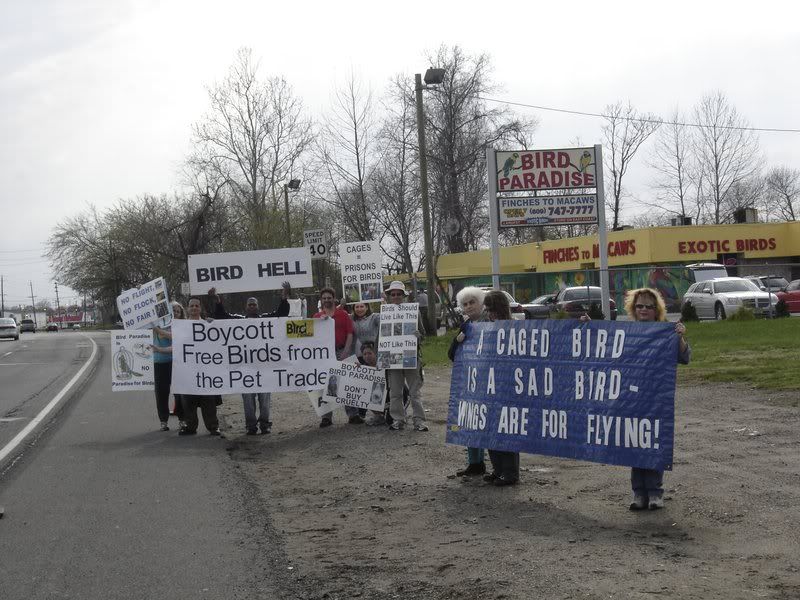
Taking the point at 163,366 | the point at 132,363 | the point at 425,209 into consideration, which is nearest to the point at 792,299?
the point at 425,209

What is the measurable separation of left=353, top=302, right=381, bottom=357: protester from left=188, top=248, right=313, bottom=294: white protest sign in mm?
4295

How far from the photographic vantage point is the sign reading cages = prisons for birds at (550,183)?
1019 inches

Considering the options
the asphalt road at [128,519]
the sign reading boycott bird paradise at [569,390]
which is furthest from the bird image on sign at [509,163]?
the sign reading boycott bird paradise at [569,390]

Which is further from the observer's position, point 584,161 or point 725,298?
point 725,298

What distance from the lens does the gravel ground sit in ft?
19.4

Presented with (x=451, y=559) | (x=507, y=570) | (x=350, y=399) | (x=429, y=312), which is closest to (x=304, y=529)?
(x=451, y=559)

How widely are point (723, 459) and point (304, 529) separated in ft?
13.7

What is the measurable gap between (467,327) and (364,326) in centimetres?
475

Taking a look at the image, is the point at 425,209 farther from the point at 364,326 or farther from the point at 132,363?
the point at 364,326

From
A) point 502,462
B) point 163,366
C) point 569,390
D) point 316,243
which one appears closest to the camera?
point 569,390

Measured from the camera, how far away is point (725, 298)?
3347cm

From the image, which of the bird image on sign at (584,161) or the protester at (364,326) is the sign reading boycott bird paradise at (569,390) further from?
the bird image on sign at (584,161)

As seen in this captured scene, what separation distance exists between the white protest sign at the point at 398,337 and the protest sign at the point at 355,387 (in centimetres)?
57

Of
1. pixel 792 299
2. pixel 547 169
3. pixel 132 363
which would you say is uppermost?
pixel 547 169
